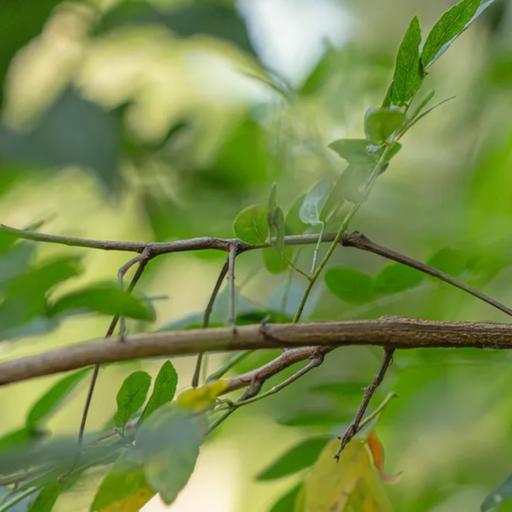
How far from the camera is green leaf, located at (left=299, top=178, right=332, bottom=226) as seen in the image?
538 millimetres

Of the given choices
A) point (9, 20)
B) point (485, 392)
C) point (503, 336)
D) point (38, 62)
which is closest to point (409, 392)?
point (485, 392)

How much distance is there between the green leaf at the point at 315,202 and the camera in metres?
0.54

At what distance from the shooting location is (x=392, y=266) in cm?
67

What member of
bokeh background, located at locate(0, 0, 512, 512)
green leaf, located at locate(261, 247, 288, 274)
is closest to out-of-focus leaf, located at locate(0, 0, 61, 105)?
bokeh background, located at locate(0, 0, 512, 512)

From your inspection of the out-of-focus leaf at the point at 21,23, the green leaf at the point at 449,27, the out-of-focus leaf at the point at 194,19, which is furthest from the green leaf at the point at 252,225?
the out-of-focus leaf at the point at 194,19

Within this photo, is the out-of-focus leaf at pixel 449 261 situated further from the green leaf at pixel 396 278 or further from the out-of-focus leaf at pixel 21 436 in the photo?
the out-of-focus leaf at pixel 21 436

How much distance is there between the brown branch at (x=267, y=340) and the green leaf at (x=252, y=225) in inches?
2.7

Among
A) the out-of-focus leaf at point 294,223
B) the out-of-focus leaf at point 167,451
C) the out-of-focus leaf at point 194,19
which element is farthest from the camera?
the out-of-focus leaf at point 194,19

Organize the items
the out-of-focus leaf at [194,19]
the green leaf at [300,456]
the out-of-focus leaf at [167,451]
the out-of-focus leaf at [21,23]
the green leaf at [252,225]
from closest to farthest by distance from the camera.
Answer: the out-of-focus leaf at [167,451]
the green leaf at [252,225]
the green leaf at [300,456]
the out-of-focus leaf at [21,23]
the out-of-focus leaf at [194,19]

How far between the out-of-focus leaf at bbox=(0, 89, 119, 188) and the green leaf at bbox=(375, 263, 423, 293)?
267 millimetres

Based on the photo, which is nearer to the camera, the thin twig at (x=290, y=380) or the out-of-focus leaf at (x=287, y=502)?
the thin twig at (x=290, y=380)

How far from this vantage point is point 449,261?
0.71 meters

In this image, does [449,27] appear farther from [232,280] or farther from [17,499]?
[17,499]

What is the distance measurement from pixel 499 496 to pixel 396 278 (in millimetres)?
177
